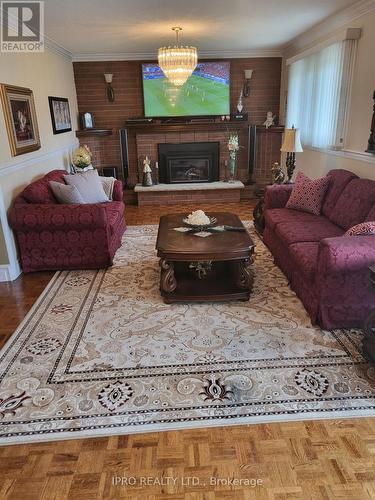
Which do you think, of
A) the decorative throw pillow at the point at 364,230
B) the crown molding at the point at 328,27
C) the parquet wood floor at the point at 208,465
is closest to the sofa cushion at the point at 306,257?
the decorative throw pillow at the point at 364,230

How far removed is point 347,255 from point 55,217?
266 centimetres

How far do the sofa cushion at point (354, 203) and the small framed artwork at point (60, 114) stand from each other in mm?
4032

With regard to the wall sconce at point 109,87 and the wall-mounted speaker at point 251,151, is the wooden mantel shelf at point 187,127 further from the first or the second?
the wall sconce at point 109,87

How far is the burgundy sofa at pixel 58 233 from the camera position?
3.62m

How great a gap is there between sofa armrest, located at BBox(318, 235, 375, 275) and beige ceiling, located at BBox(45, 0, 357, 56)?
2.63m

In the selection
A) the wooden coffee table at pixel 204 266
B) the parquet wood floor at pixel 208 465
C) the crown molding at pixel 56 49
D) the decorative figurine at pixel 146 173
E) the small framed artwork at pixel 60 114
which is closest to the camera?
the parquet wood floor at pixel 208 465

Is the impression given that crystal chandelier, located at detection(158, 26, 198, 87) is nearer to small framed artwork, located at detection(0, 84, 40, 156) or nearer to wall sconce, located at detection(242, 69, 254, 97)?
small framed artwork, located at detection(0, 84, 40, 156)

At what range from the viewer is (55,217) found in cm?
361

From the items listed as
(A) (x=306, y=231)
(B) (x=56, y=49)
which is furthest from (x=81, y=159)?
(A) (x=306, y=231)

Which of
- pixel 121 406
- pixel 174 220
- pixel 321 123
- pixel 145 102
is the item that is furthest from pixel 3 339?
pixel 145 102

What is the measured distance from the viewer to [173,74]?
4.43 metres

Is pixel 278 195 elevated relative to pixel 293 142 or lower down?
lower down

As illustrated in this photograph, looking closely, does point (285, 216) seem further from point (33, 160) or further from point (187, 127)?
point (187, 127)

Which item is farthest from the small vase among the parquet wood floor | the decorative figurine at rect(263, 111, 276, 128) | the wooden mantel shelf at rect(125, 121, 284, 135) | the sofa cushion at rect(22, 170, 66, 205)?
the parquet wood floor
